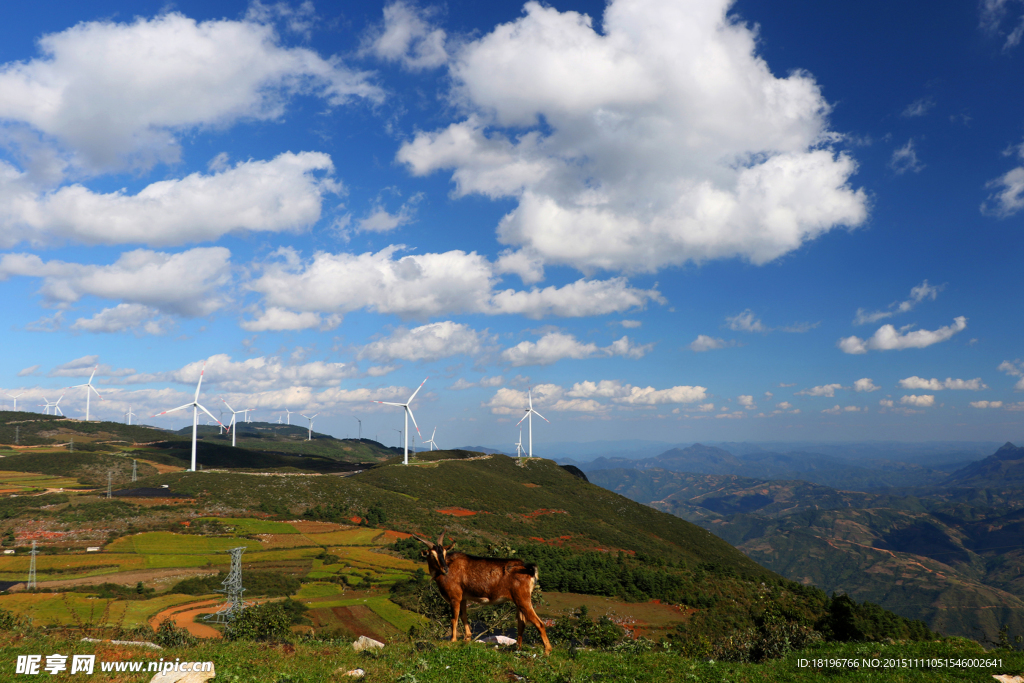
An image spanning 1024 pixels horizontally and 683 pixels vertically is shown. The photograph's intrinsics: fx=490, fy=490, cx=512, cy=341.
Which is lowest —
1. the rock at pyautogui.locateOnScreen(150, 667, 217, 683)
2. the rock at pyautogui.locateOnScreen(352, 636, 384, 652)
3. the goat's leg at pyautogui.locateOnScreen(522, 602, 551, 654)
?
the rock at pyautogui.locateOnScreen(352, 636, 384, 652)

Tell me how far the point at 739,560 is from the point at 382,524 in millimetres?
103948

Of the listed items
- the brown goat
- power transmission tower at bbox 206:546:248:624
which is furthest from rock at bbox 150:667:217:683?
power transmission tower at bbox 206:546:248:624

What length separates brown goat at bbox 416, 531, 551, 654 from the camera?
14.5 meters

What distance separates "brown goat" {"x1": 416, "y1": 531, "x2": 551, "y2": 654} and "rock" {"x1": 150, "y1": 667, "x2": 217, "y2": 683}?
20.2 ft

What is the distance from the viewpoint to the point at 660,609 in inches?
3167

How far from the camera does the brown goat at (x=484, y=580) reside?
14.5m

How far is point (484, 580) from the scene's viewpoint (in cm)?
1466

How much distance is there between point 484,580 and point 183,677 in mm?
8090

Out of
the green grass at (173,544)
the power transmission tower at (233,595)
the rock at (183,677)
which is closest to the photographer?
the rock at (183,677)

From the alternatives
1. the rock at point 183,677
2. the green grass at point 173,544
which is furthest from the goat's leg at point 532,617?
the green grass at point 173,544

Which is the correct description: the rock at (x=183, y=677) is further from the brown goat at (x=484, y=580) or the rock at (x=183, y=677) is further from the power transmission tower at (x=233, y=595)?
the power transmission tower at (x=233, y=595)

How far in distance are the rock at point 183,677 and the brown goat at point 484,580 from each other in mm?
6160

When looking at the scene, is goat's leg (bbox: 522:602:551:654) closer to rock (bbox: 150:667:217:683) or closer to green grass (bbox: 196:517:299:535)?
rock (bbox: 150:667:217:683)

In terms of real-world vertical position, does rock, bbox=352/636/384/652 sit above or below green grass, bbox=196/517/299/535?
above
